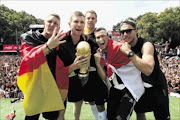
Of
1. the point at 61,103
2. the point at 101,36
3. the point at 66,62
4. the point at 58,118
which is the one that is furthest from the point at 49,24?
the point at 58,118

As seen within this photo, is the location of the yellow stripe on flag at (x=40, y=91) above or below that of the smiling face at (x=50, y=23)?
below

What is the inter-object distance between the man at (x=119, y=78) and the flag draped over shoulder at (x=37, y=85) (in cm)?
84

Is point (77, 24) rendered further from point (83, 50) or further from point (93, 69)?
point (93, 69)

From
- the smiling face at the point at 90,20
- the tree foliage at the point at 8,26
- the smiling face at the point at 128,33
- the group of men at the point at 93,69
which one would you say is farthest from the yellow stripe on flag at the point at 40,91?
the tree foliage at the point at 8,26

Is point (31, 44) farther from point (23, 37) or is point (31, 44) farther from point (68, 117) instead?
point (68, 117)

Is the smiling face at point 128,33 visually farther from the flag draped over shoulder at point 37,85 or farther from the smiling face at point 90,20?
the flag draped over shoulder at point 37,85

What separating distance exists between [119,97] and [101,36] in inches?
42.3

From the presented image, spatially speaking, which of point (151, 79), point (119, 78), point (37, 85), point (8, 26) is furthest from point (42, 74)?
point (8, 26)

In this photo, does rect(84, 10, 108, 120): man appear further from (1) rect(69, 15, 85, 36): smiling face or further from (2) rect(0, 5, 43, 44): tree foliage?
(2) rect(0, 5, 43, 44): tree foliage

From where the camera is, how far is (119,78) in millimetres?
2598

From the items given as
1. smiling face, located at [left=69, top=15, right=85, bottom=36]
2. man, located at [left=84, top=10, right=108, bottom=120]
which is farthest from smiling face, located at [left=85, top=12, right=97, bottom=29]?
smiling face, located at [left=69, top=15, right=85, bottom=36]

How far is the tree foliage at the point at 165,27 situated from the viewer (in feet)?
122

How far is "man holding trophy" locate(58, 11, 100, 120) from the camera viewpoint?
7.31ft

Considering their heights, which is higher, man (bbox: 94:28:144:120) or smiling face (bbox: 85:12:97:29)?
smiling face (bbox: 85:12:97:29)
